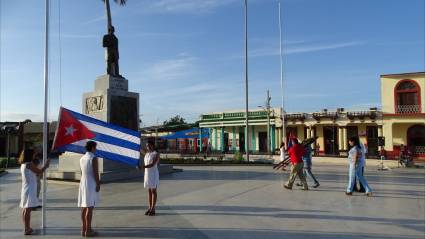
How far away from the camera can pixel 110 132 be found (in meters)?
8.12

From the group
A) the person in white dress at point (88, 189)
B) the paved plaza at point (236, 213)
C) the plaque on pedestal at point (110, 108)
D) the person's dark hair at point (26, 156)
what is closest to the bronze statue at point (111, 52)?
the plaque on pedestal at point (110, 108)

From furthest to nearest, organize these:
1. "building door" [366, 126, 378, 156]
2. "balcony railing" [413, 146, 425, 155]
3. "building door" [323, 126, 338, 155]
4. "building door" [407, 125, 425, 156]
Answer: "building door" [323, 126, 338, 155] < "building door" [366, 126, 378, 156] < "building door" [407, 125, 425, 156] < "balcony railing" [413, 146, 425, 155]

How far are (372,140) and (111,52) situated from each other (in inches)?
1203

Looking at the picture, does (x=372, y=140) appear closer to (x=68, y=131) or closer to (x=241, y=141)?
(x=241, y=141)

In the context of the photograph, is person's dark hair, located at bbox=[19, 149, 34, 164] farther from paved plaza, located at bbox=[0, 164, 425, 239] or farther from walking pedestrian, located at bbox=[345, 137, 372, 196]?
walking pedestrian, located at bbox=[345, 137, 372, 196]

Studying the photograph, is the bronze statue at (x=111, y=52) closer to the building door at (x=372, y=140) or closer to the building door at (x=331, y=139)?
the building door at (x=372, y=140)

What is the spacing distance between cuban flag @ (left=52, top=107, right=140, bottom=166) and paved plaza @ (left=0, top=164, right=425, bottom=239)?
1.20 metres

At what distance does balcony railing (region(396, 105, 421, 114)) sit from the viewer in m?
36.3

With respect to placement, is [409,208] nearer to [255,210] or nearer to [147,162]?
[255,210]

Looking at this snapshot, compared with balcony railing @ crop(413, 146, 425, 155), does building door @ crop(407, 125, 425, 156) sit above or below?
above

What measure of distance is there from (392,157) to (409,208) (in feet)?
96.8

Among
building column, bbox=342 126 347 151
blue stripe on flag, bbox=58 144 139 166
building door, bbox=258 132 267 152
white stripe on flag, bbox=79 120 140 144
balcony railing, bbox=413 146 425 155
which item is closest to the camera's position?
blue stripe on flag, bbox=58 144 139 166

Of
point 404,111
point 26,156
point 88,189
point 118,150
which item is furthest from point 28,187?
point 404,111

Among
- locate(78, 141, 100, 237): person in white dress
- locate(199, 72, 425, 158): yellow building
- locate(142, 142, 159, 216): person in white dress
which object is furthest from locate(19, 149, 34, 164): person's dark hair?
locate(199, 72, 425, 158): yellow building
